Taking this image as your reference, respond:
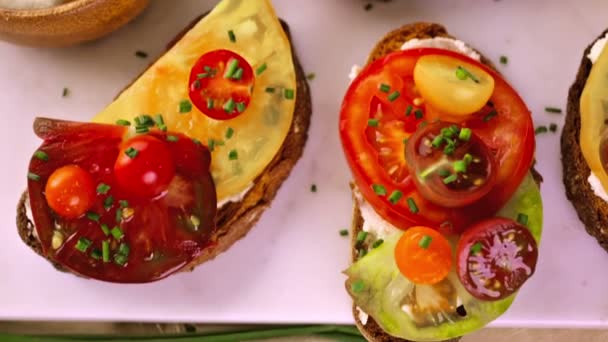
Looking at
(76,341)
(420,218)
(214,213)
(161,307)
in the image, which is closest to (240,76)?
(214,213)

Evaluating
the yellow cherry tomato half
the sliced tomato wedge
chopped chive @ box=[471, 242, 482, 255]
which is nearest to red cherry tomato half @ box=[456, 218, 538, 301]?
chopped chive @ box=[471, 242, 482, 255]

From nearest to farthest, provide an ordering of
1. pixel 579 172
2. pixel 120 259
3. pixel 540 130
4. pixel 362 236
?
1. pixel 120 259
2. pixel 362 236
3. pixel 579 172
4. pixel 540 130

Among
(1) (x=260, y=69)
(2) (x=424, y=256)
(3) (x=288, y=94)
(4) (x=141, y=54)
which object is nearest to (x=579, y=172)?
(2) (x=424, y=256)

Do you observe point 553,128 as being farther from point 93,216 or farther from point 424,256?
point 93,216

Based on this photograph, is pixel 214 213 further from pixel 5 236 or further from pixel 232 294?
pixel 5 236

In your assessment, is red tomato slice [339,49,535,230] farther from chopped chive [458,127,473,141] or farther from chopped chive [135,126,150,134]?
chopped chive [135,126,150,134]

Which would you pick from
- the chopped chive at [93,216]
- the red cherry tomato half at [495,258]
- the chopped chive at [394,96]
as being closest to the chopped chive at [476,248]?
the red cherry tomato half at [495,258]

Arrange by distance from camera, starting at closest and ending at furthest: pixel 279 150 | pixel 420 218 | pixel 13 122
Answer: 1. pixel 420 218
2. pixel 279 150
3. pixel 13 122
